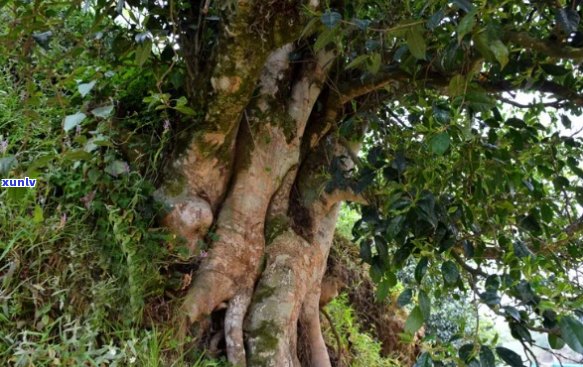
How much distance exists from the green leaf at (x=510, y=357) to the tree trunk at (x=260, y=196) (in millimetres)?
885

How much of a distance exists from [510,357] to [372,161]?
0.79m

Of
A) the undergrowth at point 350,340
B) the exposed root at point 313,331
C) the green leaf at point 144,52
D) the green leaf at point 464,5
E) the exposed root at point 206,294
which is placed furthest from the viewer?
the undergrowth at point 350,340

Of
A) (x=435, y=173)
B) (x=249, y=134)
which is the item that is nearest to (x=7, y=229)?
(x=249, y=134)

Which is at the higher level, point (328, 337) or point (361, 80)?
point (361, 80)

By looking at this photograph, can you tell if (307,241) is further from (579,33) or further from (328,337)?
(579,33)

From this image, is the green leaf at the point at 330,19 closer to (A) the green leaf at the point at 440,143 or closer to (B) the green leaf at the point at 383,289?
(A) the green leaf at the point at 440,143

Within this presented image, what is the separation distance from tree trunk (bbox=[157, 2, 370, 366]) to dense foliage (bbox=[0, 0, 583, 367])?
106mm

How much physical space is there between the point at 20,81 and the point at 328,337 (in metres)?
2.11

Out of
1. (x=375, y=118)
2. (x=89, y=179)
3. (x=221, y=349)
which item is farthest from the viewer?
(x=375, y=118)

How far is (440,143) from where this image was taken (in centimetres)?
135

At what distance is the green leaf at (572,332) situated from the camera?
127 cm

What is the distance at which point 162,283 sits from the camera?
1798mm
